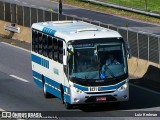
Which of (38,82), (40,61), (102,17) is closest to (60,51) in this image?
(40,61)

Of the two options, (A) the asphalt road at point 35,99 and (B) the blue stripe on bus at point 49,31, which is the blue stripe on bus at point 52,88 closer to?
(A) the asphalt road at point 35,99

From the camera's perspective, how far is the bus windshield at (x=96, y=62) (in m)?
23.0

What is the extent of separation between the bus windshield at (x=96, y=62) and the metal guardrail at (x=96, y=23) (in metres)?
5.85

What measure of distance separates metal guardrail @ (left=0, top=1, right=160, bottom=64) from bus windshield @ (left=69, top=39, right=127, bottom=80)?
585 cm

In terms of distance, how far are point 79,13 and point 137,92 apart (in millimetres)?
38774

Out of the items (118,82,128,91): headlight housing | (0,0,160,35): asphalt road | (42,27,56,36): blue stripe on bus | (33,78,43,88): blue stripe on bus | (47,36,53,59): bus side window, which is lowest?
(0,0,160,35): asphalt road

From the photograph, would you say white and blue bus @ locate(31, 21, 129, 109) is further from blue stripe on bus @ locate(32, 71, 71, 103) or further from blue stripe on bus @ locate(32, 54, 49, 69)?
blue stripe on bus @ locate(32, 54, 49, 69)

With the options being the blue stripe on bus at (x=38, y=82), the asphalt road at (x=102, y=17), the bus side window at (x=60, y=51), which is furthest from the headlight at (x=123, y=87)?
the asphalt road at (x=102, y=17)

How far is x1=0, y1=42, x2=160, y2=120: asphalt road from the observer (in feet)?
77.3

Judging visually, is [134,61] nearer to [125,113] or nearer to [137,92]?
[137,92]

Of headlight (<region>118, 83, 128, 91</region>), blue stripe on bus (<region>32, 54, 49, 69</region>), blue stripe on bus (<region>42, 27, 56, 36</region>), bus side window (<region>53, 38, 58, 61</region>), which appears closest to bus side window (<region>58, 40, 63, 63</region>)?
bus side window (<region>53, 38, 58, 61</region>)

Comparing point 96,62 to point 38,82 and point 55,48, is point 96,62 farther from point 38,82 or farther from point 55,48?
point 38,82

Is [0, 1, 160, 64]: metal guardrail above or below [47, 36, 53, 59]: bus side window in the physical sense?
below

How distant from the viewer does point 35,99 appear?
25.7m
